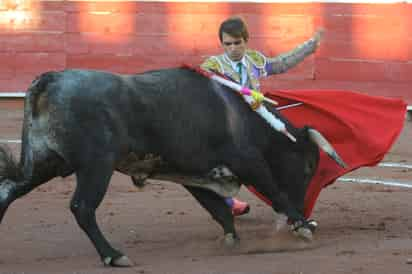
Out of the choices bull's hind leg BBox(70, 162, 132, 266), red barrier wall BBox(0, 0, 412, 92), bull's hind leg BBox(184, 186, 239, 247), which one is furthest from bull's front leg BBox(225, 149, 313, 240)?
red barrier wall BBox(0, 0, 412, 92)

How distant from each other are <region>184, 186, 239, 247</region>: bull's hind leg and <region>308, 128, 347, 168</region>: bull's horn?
0.49 meters

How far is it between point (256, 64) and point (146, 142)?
0.93m

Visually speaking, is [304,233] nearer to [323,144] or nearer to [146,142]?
[323,144]

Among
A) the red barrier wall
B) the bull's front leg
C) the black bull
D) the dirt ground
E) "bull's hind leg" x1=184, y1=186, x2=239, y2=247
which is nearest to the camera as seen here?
the black bull

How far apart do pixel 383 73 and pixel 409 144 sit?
1.85 meters

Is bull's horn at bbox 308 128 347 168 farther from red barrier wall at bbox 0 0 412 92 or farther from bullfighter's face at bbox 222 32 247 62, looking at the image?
red barrier wall at bbox 0 0 412 92

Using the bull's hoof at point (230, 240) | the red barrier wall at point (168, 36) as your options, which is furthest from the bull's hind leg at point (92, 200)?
the red barrier wall at point (168, 36)

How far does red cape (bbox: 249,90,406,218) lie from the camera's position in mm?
5133

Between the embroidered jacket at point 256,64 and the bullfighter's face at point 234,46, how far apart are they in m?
0.06

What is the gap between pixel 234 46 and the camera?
190 inches

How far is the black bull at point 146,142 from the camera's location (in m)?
4.12

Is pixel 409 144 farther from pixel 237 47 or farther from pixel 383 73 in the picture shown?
pixel 237 47

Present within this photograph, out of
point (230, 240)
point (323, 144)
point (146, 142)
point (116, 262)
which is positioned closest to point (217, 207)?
point (230, 240)

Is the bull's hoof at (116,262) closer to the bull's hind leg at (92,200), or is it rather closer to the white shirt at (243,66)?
the bull's hind leg at (92,200)
